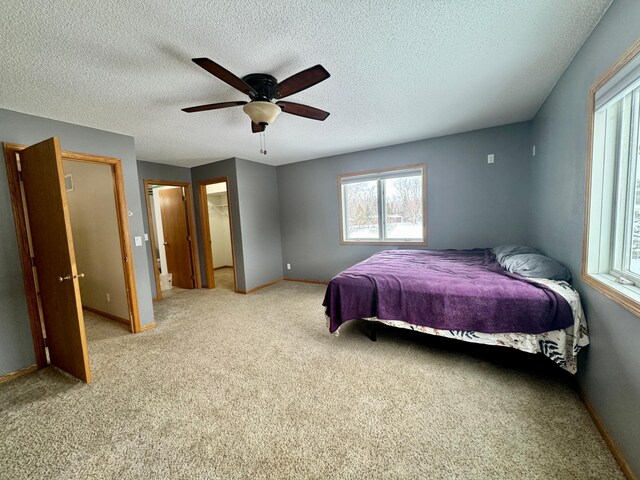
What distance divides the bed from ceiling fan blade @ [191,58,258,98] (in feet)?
5.96

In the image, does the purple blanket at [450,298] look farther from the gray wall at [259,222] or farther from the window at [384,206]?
the gray wall at [259,222]

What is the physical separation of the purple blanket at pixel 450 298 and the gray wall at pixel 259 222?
2.41m

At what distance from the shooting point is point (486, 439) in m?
1.42

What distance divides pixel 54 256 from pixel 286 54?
8.22ft

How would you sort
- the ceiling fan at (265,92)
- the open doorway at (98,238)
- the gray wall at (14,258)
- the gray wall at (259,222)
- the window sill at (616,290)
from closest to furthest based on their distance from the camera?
the window sill at (616,290) < the ceiling fan at (265,92) < the gray wall at (14,258) < the open doorway at (98,238) < the gray wall at (259,222)

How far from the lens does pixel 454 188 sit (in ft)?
12.0

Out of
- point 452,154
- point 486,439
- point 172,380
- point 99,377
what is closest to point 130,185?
point 99,377

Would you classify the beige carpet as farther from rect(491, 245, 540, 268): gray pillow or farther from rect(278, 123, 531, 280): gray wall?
rect(278, 123, 531, 280): gray wall

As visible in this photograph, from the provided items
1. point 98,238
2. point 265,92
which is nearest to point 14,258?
point 98,238

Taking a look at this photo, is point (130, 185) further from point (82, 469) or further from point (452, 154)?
point (452, 154)

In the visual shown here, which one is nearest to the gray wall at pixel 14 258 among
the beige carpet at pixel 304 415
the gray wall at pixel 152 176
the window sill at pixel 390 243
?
the beige carpet at pixel 304 415

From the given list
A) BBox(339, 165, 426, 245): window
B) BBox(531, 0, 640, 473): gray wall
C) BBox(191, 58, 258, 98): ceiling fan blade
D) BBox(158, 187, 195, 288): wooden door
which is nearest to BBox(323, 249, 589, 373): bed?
BBox(531, 0, 640, 473): gray wall

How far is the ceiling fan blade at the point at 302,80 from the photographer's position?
1.55m

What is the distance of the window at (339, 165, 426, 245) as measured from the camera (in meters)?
3.96
